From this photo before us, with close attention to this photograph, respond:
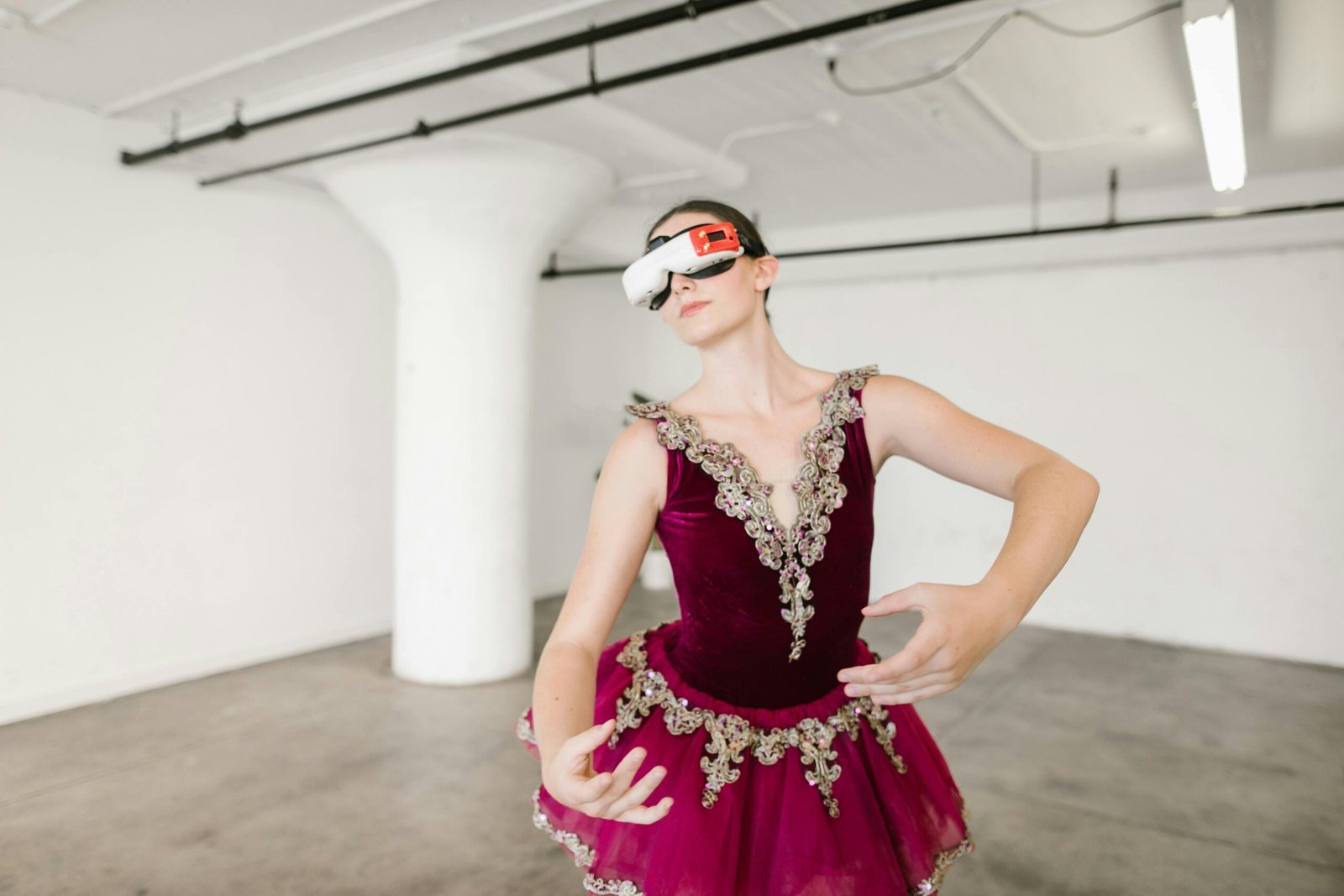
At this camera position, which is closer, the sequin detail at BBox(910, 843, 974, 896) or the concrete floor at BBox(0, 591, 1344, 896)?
the sequin detail at BBox(910, 843, 974, 896)

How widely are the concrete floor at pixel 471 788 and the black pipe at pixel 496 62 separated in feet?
9.47

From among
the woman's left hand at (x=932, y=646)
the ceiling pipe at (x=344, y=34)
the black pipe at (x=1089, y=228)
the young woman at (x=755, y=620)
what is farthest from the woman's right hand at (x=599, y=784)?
the black pipe at (x=1089, y=228)

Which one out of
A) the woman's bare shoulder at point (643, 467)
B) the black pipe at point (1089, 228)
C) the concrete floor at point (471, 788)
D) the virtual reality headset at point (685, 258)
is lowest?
the concrete floor at point (471, 788)

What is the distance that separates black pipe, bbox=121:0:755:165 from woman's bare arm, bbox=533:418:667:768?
1.75m

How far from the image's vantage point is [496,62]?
3.35 meters

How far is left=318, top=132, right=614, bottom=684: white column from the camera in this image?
16.3 ft

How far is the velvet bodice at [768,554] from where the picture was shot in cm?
142

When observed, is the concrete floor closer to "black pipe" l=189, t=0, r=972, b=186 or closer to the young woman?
the young woman

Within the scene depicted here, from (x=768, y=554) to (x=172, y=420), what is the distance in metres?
4.84

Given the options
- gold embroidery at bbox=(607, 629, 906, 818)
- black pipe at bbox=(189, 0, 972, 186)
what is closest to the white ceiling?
black pipe at bbox=(189, 0, 972, 186)

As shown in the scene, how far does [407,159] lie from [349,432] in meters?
2.09

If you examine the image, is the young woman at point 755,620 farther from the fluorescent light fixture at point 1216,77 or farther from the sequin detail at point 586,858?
the fluorescent light fixture at point 1216,77

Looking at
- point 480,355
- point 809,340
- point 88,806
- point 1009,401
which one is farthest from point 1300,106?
point 88,806

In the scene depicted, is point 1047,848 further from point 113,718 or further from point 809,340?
point 809,340
